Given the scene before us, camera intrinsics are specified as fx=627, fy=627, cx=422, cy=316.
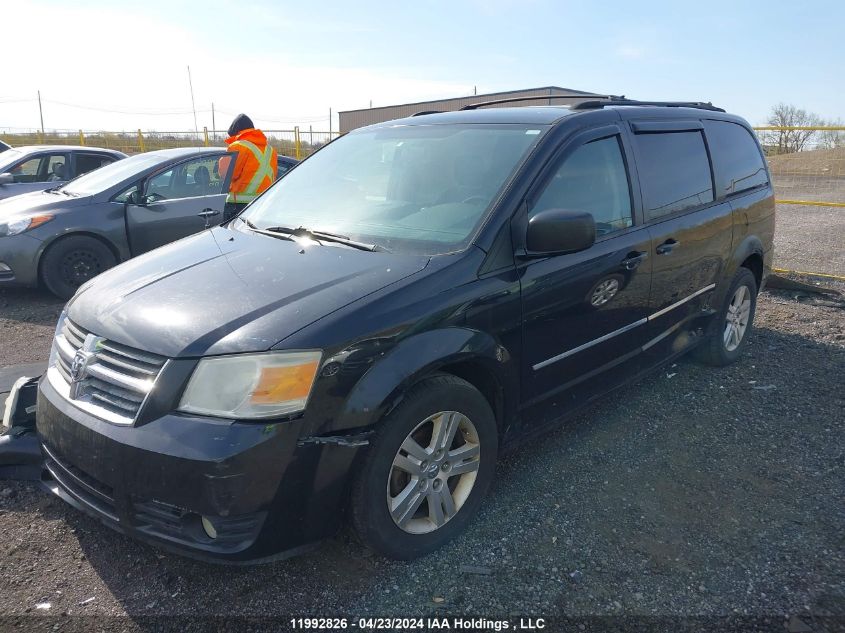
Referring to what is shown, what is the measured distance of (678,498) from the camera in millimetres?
3119

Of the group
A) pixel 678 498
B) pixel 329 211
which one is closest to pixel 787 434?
pixel 678 498

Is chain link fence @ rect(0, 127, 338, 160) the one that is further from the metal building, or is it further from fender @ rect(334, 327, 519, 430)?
fender @ rect(334, 327, 519, 430)

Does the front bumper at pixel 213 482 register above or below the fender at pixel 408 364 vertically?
below

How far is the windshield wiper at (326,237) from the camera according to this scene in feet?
9.23

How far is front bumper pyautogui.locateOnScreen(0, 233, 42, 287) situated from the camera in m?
6.18

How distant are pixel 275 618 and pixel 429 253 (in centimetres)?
155

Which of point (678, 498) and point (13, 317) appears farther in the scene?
point (13, 317)

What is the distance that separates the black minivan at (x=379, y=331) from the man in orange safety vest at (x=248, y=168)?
246cm

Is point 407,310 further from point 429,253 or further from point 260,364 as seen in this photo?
point 260,364

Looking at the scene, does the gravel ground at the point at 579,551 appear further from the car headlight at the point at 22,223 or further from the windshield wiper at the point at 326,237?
the car headlight at the point at 22,223

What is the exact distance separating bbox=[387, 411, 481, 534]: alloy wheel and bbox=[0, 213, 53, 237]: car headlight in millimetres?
5526

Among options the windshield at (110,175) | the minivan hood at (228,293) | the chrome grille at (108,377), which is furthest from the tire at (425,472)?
the windshield at (110,175)

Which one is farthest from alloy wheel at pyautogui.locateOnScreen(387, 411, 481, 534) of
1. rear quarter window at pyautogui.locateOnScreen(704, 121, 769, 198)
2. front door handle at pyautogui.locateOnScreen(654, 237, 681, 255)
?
rear quarter window at pyautogui.locateOnScreen(704, 121, 769, 198)

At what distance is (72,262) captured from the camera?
6457 mm
